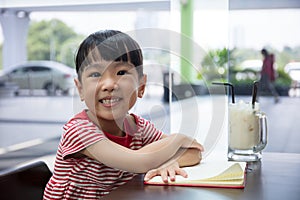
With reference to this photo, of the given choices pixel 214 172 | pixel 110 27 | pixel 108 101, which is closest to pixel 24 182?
pixel 108 101

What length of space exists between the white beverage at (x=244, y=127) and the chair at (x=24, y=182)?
1.54ft

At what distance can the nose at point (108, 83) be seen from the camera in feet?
2.87

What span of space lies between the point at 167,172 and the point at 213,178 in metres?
0.09

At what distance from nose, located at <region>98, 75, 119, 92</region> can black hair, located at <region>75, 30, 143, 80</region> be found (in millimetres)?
46

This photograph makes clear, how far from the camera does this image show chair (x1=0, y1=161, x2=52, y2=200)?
39.2 inches

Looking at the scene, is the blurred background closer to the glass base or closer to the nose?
the glass base

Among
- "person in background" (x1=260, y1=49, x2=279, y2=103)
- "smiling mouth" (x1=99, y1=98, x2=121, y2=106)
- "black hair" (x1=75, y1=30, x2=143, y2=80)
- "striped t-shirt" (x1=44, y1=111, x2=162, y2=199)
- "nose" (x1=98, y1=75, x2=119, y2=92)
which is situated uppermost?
"black hair" (x1=75, y1=30, x2=143, y2=80)

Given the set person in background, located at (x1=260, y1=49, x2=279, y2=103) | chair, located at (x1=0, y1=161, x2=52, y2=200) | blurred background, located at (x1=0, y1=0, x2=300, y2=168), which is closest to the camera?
chair, located at (x1=0, y1=161, x2=52, y2=200)

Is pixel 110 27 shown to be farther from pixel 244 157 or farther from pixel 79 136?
pixel 79 136

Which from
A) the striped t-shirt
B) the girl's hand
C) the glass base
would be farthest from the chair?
the glass base

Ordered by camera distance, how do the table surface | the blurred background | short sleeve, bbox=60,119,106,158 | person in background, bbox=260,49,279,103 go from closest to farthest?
1. the table surface
2. short sleeve, bbox=60,119,106,158
3. the blurred background
4. person in background, bbox=260,49,279,103

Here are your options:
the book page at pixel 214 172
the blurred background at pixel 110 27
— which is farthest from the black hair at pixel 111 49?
the blurred background at pixel 110 27

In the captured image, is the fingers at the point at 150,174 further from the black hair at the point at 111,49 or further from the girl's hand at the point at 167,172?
the black hair at the point at 111,49

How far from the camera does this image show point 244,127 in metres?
1.08
